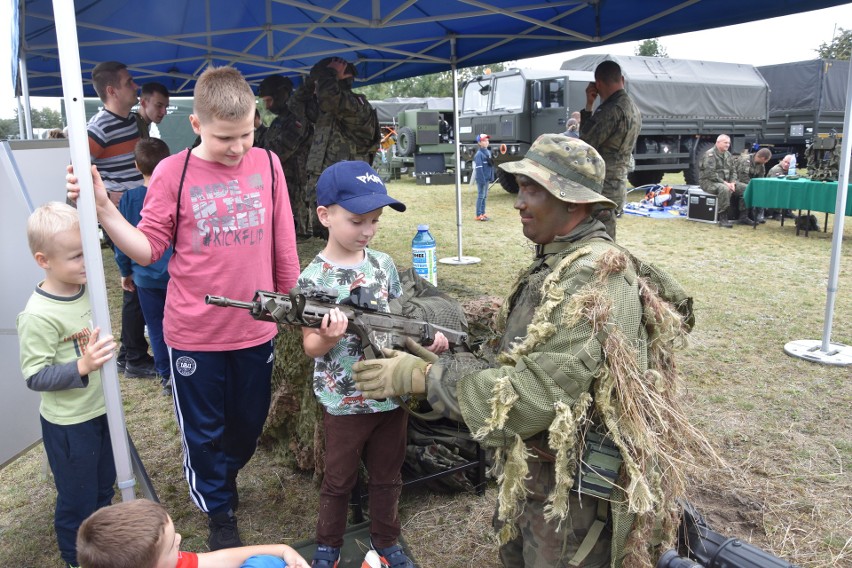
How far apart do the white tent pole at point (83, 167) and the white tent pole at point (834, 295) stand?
5.10 meters

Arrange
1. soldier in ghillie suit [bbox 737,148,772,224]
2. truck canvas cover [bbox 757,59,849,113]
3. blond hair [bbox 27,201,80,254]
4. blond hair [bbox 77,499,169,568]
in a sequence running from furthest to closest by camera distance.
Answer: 1. truck canvas cover [bbox 757,59,849,113]
2. soldier in ghillie suit [bbox 737,148,772,224]
3. blond hair [bbox 27,201,80,254]
4. blond hair [bbox 77,499,169,568]

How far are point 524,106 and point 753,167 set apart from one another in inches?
232

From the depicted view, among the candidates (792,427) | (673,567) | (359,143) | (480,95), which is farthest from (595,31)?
(480,95)

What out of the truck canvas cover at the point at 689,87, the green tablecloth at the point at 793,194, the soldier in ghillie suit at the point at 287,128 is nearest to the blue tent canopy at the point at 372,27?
the soldier in ghillie suit at the point at 287,128

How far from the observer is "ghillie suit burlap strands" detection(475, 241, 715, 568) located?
1764 millimetres

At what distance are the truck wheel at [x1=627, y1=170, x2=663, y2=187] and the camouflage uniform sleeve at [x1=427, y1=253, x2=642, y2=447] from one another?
54.8 feet

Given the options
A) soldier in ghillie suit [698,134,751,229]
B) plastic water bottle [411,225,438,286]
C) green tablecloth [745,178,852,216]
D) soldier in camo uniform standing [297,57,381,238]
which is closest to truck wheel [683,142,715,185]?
→ soldier in ghillie suit [698,134,751,229]

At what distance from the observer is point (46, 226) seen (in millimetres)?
2240

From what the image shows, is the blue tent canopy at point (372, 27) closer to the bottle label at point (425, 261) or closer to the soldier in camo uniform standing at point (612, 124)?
the soldier in camo uniform standing at point (612, 124)

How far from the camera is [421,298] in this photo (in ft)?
10.5

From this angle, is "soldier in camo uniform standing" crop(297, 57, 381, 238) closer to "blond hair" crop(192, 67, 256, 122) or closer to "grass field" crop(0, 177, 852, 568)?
"grass field" crop(0, 177, 852, 568)

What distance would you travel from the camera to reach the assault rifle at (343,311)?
197 centimetres

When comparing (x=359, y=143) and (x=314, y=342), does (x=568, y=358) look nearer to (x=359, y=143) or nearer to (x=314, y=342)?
(x=314, y=342)

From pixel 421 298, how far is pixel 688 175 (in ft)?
53.7
